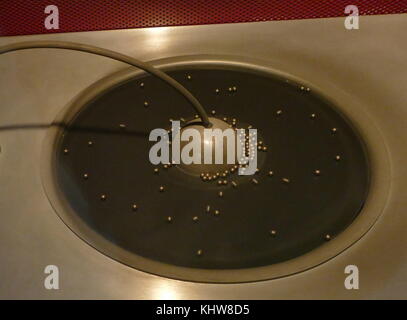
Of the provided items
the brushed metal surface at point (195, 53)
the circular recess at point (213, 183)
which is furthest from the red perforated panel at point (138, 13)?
the circular recess at point (213, 183)

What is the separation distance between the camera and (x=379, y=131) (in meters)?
0.77

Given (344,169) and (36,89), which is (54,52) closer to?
(36,89)

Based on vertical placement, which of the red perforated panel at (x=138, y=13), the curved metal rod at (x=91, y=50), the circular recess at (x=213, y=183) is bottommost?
the circular recess at (x=213, y=183)

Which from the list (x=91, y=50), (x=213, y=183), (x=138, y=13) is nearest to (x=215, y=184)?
(x=213, y=183)

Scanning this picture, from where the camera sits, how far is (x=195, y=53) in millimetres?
972

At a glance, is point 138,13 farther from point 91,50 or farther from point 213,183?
point 213,183

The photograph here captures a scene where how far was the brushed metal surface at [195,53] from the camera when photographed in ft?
2.03

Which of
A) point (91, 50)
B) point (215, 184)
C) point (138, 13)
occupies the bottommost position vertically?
point (215, 184)

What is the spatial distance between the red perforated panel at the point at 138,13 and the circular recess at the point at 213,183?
183 mm

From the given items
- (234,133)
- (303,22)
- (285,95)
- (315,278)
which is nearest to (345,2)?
(303,22)

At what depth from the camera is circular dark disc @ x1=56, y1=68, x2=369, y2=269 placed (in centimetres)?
67

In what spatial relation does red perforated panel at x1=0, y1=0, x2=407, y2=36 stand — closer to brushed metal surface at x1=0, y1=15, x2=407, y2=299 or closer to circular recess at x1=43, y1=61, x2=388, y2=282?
brushed metal surface at x1=0, y1=15, x2=407, y2=299
